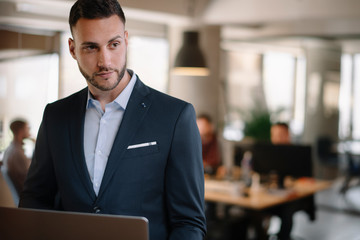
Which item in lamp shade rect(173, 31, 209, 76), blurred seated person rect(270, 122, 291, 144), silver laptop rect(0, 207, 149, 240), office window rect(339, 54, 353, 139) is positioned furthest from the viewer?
office window rect(339, 54, 353, 139)

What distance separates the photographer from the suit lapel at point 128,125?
1.47 meters

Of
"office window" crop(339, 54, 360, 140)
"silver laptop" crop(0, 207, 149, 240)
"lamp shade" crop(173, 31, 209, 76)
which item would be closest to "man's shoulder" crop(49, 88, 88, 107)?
"silver laptop" crop(0, 207, 149, 240)

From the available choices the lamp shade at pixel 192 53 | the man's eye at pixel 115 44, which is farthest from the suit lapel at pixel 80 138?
the lamp shade at pixel 192 53

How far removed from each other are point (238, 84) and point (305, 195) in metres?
5.50

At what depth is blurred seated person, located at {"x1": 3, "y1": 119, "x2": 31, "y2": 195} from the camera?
180cm

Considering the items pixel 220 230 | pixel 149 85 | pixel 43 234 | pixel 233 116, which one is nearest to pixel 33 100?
pixel 149 85

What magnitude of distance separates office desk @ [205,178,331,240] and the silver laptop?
11.2 feet

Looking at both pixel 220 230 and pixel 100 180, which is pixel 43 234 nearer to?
pixel 100 180

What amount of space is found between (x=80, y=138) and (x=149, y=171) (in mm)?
276

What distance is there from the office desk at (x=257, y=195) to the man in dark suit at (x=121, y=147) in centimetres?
310

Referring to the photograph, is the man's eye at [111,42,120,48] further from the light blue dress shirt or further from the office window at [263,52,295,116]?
the office window at [263,52,295,116]

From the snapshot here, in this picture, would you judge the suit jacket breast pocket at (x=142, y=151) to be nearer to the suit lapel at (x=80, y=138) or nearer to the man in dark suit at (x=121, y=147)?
the man in dark suit at (x=121, y=147)

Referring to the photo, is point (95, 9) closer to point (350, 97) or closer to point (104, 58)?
point (104, 58)

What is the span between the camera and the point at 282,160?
5.09m
